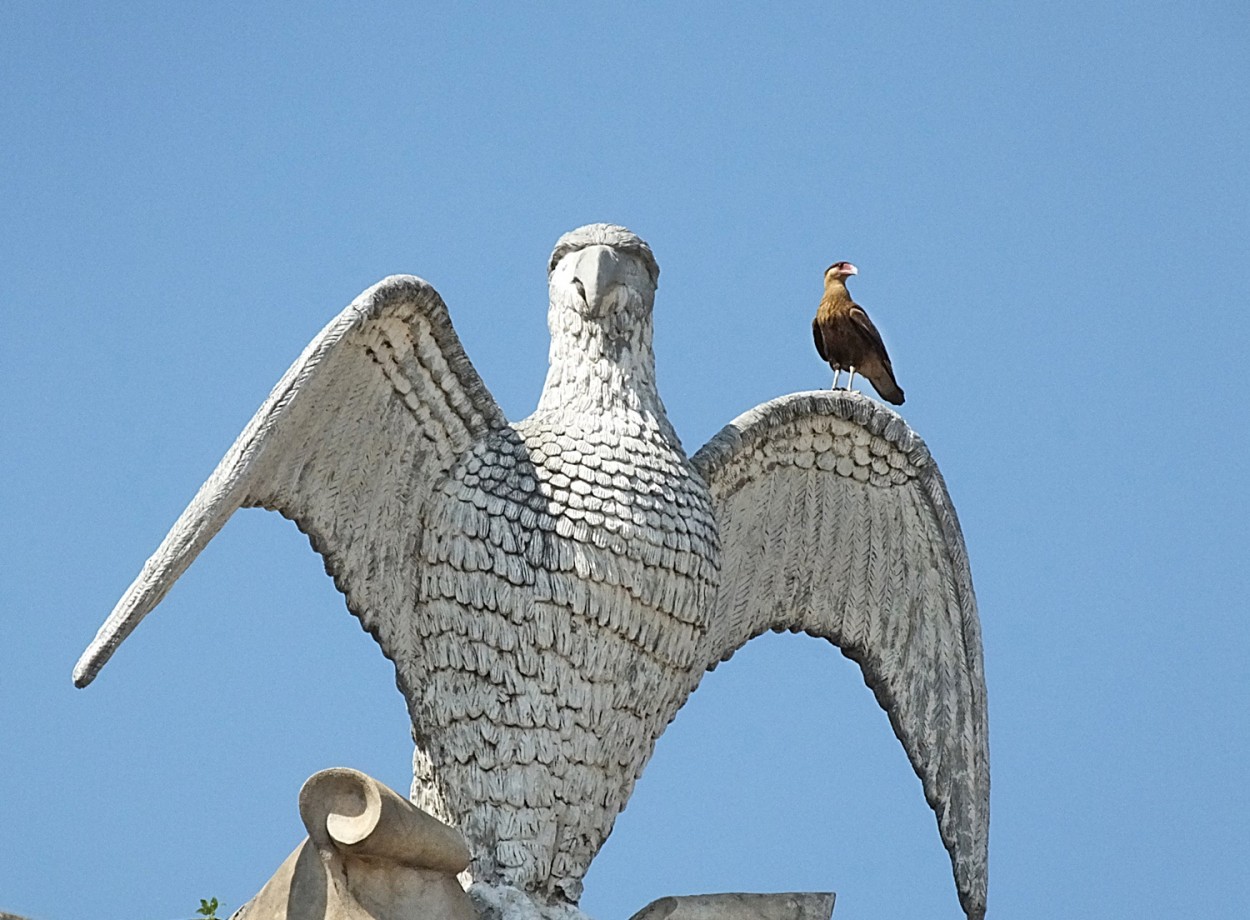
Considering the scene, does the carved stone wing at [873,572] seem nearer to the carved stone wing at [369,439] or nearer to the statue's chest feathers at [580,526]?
the statue's chest feathers at [580,526]

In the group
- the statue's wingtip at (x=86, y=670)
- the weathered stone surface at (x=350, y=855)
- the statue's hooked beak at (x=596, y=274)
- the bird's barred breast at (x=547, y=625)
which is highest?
the statue's hooked beak at (x=596, y=274)

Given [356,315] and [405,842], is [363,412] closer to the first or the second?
[356,315]

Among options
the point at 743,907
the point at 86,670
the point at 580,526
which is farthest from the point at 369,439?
the point at 743,907

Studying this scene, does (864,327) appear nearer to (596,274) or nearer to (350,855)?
(596,274)

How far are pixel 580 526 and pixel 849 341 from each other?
1.57 meters

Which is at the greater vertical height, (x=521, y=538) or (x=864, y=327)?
(x=864, y=327)

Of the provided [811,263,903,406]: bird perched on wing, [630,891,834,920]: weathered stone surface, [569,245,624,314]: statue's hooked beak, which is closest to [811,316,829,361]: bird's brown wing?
[811,263,903,406]: bird perched on wing

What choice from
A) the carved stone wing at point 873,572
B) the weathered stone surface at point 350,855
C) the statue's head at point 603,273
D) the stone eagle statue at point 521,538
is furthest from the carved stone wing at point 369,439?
the carved stone wing at point 873,572

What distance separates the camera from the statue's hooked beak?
8.15 meters

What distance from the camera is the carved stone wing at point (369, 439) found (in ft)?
24.2

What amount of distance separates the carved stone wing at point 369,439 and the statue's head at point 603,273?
457 millimetres

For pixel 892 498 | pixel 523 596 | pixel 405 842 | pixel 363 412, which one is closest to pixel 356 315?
pixel 363 412

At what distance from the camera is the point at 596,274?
8.16 metres

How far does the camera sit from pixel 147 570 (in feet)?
23.1
